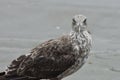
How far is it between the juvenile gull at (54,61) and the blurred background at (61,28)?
149cm

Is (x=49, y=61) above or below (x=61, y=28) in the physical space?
below

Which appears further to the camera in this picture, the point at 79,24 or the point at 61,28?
the point at 61,28

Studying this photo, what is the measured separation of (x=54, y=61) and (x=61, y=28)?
442cm

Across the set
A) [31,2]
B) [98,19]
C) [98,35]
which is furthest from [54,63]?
[31,2]

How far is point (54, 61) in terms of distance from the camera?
10.1 metres

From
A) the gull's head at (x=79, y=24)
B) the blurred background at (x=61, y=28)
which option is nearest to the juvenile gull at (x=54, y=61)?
the gull's head at (x=79, y=24)

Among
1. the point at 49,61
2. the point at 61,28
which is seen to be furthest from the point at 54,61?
the point at 61,28

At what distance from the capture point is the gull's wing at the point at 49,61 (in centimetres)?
1001

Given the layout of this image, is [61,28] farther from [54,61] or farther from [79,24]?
[54,61]

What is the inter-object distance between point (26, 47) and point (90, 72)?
1683mm

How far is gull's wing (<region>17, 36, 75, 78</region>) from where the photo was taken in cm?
1001

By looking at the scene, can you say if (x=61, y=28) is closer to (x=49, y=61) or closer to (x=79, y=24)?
(x=79, y=24)

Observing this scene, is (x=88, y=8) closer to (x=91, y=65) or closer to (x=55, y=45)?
(x=91, y=65)

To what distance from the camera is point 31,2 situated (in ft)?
53.5
